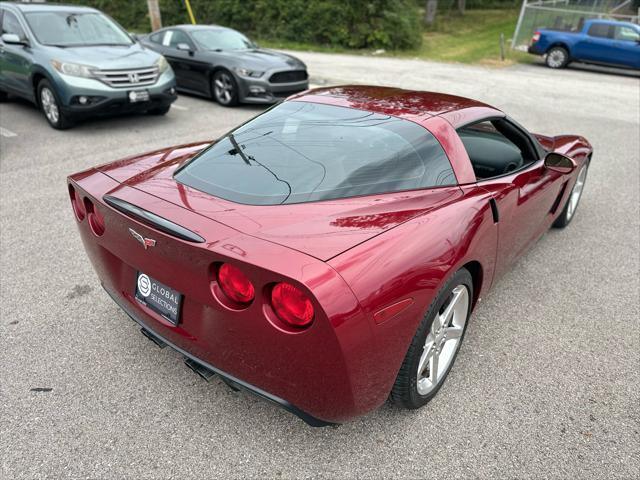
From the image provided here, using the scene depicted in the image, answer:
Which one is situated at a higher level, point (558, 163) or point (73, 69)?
point (558, 163)

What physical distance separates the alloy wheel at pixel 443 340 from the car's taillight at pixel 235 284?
34.4 inches

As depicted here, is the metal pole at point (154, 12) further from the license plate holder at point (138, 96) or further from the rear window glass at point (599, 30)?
the rear window glass at point (599, 30)

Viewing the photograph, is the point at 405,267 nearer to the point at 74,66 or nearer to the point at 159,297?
the point at 159,297

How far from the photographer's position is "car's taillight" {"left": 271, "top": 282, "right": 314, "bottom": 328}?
1.74m

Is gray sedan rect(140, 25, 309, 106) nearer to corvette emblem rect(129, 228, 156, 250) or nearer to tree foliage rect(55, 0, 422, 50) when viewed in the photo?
corvette emblem rect(129, 228, 156, 250)

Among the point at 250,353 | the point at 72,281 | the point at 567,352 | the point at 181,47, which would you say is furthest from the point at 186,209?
the point at 181,47

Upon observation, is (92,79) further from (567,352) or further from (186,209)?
(567,352)

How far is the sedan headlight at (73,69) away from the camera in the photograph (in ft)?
21.5

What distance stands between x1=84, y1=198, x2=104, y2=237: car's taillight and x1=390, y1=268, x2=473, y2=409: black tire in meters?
1.59

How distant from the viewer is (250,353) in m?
1.91

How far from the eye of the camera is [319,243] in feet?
6.14

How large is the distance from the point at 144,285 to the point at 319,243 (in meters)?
0.92

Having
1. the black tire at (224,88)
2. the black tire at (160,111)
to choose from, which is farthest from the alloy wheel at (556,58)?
the black tire at (160,111)

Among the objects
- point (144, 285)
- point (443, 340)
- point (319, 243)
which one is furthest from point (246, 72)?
point (319, 243)
